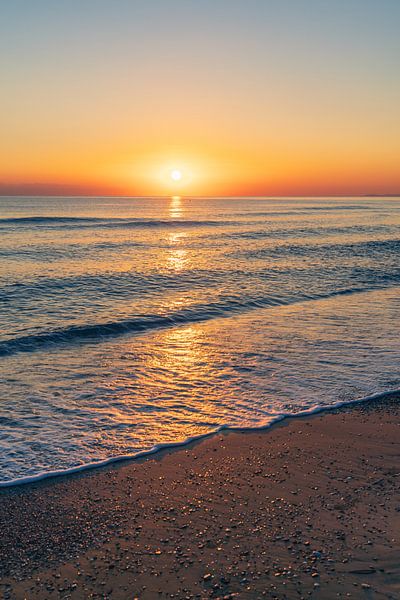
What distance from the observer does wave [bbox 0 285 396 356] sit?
1346cm

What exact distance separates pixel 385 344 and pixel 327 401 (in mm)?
4510

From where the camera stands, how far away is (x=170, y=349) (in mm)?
12961

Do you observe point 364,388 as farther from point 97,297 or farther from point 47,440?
point 97,297

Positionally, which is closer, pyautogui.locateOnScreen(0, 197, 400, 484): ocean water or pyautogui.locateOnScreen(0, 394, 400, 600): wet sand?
pyautogui.locateOnScreen(0, 394, 400, 600): wet sand

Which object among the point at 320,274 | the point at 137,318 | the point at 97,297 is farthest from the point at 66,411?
the point at 320,274

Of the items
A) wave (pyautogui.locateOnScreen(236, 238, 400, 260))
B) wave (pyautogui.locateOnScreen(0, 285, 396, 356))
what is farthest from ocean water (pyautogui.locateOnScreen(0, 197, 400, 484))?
wave (pyautogui.locateOnScreen(236, 238, 400, 260))

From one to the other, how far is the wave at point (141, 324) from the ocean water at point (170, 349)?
69 millimetres

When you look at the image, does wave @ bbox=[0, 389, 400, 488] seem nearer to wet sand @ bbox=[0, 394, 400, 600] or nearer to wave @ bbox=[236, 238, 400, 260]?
wet sand @ bbox=[0, 394, 400, 600]

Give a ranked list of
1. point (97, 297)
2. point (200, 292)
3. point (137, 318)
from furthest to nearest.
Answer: point (200, 292) < point (97, 297) < point (137, 318)

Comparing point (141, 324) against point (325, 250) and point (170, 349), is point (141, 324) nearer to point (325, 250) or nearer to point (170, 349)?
point (170, 349)

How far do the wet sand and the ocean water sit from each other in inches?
35.1

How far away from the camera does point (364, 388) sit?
9.81m

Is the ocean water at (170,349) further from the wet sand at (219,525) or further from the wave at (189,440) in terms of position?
the wet sand at (219,525)

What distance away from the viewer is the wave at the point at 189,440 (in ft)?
21.5
